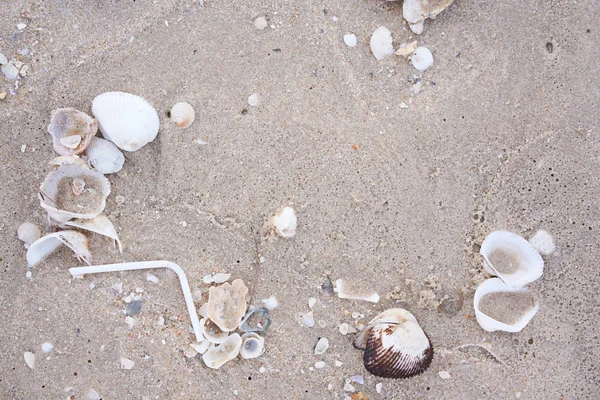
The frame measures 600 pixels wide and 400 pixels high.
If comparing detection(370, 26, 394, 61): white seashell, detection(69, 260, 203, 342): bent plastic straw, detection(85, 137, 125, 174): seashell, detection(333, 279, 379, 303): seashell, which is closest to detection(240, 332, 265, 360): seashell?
detection(69, 260, 203, 342): bent plastic straw

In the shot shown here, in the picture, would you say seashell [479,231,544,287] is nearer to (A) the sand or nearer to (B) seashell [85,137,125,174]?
(A) the sand

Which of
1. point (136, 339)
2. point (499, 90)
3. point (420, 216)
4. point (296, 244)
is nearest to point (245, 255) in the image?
point (296, 244)

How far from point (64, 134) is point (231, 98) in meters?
0.97

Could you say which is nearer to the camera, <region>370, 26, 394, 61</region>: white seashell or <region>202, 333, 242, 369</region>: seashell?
<region>202, 333, 242, 369</region>: seashell

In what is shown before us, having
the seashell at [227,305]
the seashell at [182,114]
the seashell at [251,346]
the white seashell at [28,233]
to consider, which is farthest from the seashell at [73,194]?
the seashell at [251,346]

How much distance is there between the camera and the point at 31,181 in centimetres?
317

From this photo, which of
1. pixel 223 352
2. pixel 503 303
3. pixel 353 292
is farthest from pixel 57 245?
pixel 503 303

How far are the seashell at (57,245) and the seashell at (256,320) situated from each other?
96cm

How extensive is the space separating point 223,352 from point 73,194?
1.23 m

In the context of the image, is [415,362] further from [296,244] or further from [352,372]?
[296,244]

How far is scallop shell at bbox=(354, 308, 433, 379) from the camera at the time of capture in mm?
3010

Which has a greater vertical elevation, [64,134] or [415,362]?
[64,134]

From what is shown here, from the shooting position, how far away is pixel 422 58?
3227mm

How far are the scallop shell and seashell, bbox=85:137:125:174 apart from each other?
1740 millimetres
